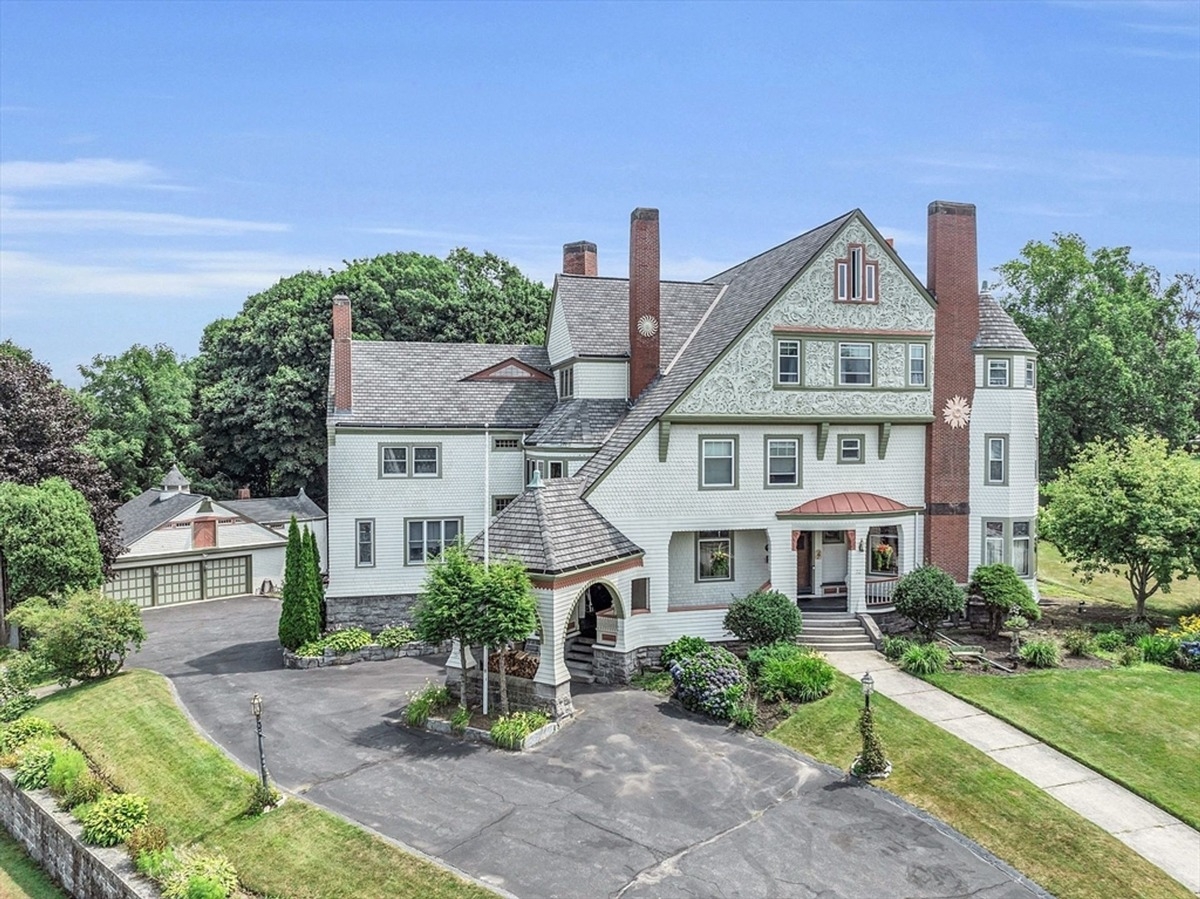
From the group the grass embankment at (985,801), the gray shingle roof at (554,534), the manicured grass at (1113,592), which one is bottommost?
the grass embankment at (985,801)

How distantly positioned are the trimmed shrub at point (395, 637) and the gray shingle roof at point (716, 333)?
824 centimetres

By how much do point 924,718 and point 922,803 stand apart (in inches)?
146

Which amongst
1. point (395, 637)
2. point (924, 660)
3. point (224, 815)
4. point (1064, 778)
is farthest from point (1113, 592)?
point (224, 815)

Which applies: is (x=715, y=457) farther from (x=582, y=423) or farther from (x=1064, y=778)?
(x=1064, y=778)

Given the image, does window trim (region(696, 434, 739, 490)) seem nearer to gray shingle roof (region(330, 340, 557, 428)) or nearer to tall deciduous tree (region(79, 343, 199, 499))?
gray shingle roof (region(330, 340, 557, 428))

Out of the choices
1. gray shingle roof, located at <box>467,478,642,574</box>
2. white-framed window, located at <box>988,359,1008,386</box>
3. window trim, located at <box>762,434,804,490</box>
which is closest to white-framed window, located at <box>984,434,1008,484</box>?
white-framed window, located at <box>988,359,1008,386</box>

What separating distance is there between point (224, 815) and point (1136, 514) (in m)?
26.1

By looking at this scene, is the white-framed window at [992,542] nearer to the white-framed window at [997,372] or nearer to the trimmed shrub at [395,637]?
the white-framed window at [997,372]

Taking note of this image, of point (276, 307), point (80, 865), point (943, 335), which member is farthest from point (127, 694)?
point (276, 307)

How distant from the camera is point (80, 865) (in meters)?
16.5

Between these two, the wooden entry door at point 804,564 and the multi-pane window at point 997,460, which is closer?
the multi-pane window at point 997,460

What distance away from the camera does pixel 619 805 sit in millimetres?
15695

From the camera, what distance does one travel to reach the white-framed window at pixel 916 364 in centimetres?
2628

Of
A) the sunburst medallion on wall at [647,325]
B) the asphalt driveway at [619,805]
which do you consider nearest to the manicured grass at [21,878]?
the asphalt driveway at [619,805]
